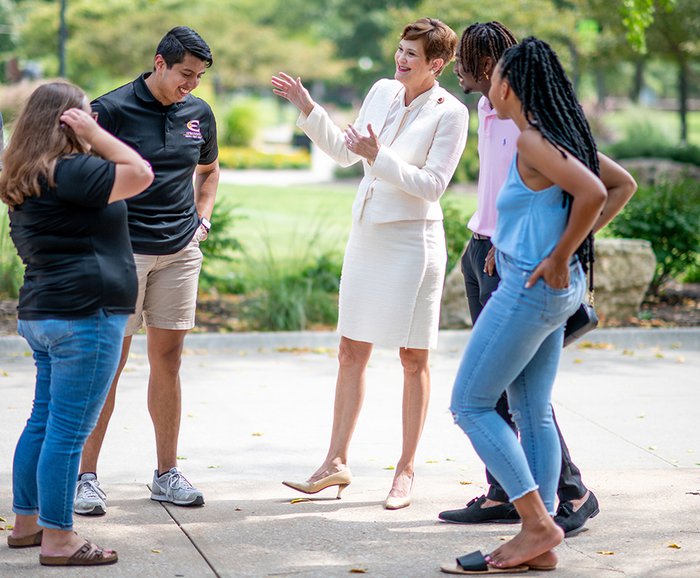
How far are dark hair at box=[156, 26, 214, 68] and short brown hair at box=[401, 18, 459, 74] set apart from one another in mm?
890

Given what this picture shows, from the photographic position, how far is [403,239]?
15.8ft

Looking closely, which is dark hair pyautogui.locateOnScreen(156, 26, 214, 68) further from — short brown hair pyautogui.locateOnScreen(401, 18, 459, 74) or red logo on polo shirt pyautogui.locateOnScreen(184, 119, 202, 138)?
short brown hair pyautogui.locateOnScreen(401, 18, 459, 74)

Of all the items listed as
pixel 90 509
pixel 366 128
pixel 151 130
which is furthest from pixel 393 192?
pixel 90 509

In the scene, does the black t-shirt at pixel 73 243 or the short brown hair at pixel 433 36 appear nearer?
the black t-shirt at pixel 73 243

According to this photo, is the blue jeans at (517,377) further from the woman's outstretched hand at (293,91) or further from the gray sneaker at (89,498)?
the gray sneaker at (89,498)

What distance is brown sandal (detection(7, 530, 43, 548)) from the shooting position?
13.6ft

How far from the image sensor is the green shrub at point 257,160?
2797cm

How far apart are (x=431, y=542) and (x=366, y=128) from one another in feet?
5.87

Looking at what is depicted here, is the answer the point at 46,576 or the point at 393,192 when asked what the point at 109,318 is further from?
the point at 393,192

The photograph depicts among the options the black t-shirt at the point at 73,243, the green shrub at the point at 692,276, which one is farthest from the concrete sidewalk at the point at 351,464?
the green shrub at the point at 692,276

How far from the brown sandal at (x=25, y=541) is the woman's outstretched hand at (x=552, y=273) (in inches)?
81.6

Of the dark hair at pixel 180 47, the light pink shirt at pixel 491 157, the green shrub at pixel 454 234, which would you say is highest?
the dark hair at pixel 180 47

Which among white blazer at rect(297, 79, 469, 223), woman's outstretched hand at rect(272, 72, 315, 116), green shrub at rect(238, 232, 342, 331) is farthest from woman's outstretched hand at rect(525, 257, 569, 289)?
green shrub at rect(238, 232, 342, 331)

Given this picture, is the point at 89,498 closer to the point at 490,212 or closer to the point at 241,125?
the point at 490,212
